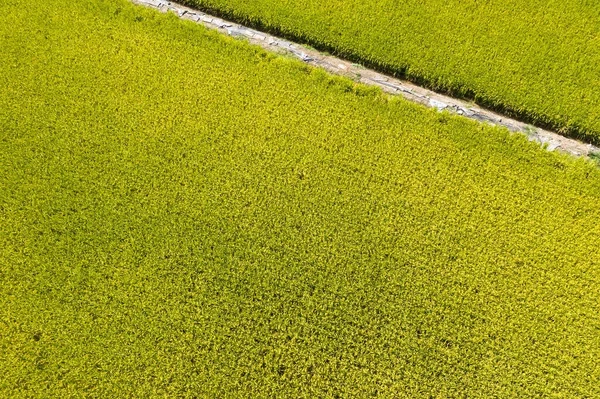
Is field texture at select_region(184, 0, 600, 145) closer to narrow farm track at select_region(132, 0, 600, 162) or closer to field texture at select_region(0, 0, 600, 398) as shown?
narrow farm track at select_region(132, 0, 600, 162)

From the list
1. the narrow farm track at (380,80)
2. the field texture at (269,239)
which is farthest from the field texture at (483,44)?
the field texture at (269,239)

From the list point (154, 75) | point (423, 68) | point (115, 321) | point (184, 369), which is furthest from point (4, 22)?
point (423, 68)

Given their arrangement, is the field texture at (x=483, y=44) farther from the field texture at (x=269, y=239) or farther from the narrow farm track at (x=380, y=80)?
the field texture at (x=269, y=239)

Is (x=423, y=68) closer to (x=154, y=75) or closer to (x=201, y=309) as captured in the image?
(x=154, y=75)

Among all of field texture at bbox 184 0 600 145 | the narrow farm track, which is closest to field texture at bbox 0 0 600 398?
the narrow farm track

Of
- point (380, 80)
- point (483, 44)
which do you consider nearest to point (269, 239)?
point (380, 80)

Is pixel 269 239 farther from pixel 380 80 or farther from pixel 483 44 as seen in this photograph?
pixel 483 44
